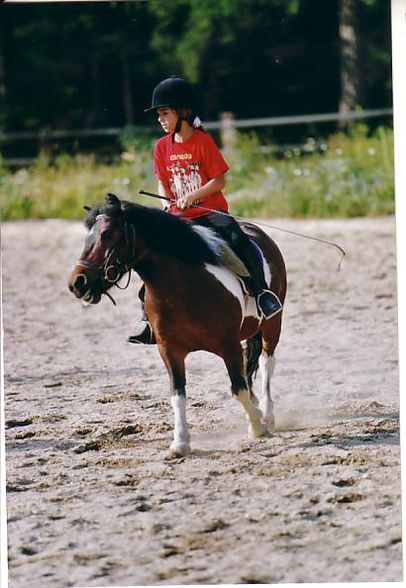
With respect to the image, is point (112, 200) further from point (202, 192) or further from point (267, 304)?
point (267, 304)

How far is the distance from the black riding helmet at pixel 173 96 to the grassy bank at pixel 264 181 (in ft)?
23.9

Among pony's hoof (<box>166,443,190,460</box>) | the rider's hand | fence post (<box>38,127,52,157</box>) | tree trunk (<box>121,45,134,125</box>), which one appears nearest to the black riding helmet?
the rider's hand

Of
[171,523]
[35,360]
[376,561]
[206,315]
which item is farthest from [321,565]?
[35,360]

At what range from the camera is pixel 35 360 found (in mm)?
7953

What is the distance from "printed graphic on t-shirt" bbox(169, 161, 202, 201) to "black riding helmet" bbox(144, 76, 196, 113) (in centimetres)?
29

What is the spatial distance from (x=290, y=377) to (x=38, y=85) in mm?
14493

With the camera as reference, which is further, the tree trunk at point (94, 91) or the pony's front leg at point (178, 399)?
the tree trunk at point (94, 91)

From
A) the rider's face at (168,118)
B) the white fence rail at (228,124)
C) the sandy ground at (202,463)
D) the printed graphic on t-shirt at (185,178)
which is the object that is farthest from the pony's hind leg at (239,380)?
the white fence rail at (228,124)

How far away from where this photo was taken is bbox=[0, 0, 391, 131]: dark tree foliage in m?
18.5

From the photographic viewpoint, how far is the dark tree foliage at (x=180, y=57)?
18.5 m

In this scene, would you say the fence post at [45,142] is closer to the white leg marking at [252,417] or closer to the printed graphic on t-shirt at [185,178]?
the printed graphic on t-shirt at [185,178]

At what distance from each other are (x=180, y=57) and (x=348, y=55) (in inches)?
116

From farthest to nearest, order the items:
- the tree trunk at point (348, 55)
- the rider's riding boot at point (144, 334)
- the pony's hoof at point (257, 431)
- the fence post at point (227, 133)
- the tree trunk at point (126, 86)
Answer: the tree trunk at point (126, 86), the tree trunk at point (348, 55), the fence post at point (227, 133), the pony's hoof at point (257, 431), the rider's riding boot at point (144, 334)

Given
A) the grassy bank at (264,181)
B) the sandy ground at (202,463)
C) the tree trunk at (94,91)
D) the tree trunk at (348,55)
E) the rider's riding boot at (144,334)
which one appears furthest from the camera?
the tree trunk at (94,91)
